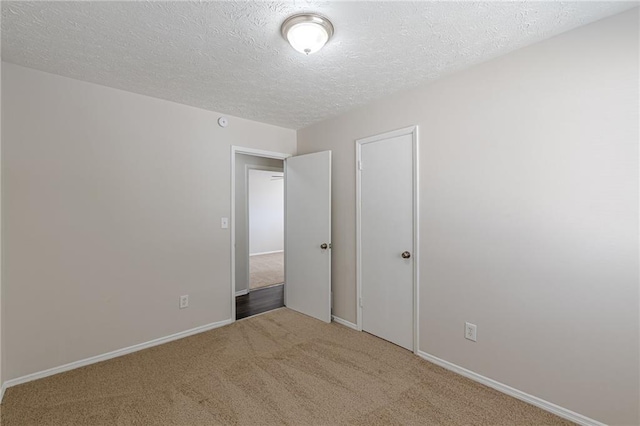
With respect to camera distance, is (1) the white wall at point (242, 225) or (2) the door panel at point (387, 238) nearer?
(2) the door panel at point (387, 238)

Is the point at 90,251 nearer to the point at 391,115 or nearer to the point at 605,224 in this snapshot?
the point at 391,115

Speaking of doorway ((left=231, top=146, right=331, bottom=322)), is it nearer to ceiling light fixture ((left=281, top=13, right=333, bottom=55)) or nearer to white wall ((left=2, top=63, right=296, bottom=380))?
white wall ((left=2, top=63, right=296, bottom=380))

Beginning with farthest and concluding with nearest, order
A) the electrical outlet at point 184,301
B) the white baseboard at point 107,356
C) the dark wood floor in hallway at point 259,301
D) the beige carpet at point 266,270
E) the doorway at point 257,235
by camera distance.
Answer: the beige carpet at point 266,270 < the doorway at point 257,235 < the dark wood floor in hallway at point 259,301 < the electrical outlet at point 184,301 < the white baseboard at point 107,356

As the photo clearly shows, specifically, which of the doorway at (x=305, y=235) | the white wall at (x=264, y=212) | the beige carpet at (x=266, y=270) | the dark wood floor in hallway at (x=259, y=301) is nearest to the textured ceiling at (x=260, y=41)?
the doorway at (x=305, y=235)

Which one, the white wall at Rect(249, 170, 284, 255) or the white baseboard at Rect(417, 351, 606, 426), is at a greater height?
the white wall at Rect(249, 170, 284, 255)

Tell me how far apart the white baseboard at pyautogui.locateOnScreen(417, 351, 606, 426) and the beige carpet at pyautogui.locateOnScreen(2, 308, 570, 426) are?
0.04 metres

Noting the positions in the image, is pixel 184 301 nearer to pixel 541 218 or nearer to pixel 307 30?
pixel 307 30

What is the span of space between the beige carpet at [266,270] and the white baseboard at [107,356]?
5.63 feet

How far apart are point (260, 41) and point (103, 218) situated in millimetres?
2009

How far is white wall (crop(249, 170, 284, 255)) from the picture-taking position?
790cm

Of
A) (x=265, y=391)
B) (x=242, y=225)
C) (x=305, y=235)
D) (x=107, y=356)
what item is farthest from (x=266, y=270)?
(x=265, y=391)

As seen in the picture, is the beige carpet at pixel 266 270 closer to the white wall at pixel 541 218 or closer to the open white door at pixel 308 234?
the open white door at pixel 308 234

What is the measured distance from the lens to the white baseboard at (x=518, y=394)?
1.74 meters

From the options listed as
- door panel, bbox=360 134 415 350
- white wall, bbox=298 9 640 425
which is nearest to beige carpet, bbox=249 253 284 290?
door panel, bbox=360 134 415 350
